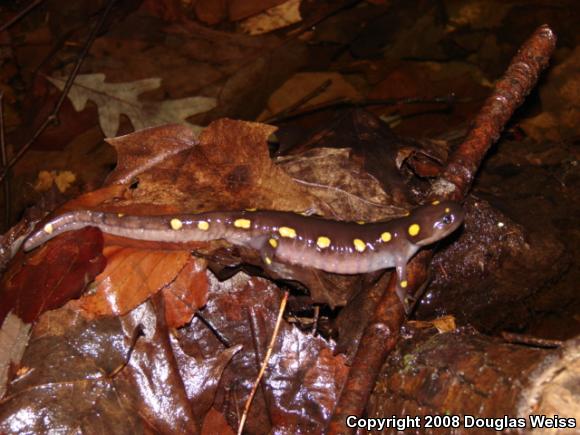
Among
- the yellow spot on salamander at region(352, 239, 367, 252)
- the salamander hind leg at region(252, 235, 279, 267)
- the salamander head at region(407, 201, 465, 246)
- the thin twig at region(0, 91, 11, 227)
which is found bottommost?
the thin twig at region(0, 91, 11, 227)

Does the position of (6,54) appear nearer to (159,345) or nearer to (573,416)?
(159,345)

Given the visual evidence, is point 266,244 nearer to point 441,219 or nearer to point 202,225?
point 202,225

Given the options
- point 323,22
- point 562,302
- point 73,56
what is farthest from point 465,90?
point 73,56

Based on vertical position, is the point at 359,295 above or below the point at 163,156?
below

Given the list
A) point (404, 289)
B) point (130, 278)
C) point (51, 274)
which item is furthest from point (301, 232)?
point (51, 274)
